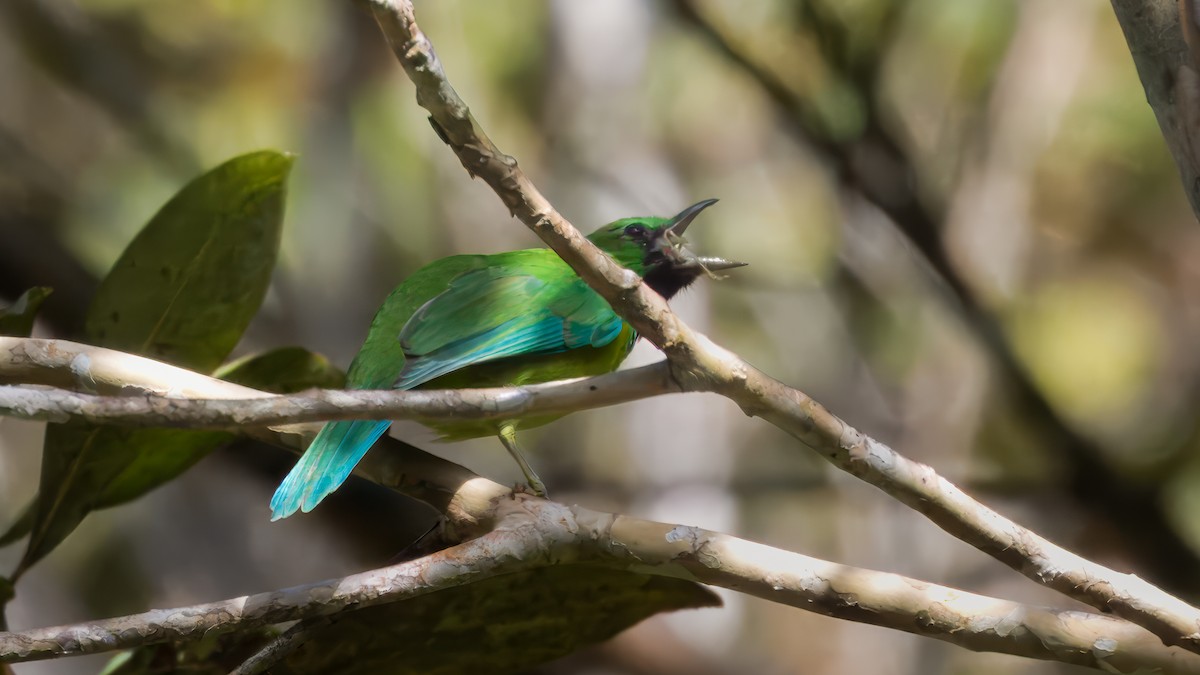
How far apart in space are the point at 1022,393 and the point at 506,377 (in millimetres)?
1894

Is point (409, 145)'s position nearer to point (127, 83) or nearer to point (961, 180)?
point (127, 83)

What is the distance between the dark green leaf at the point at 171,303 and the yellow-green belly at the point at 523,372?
17.5 inches

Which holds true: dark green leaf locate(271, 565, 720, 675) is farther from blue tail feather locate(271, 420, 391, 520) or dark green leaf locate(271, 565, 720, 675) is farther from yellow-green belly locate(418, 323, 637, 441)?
yellow-green belly locate(418, 323, 637, 441)

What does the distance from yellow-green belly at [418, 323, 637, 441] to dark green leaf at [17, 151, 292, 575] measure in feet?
1.46

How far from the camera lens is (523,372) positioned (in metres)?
2.29

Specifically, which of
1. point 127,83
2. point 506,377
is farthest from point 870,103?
point 127,83

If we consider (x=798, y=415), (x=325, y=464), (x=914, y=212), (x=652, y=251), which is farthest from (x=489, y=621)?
(x=914, y=212)

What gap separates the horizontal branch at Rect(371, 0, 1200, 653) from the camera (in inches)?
46.6

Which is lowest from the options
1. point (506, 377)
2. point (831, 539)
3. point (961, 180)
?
point (506, 377)

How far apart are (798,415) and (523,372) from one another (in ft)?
3.28

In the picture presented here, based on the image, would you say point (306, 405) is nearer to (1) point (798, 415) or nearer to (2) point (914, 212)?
(1) point (798, 415)

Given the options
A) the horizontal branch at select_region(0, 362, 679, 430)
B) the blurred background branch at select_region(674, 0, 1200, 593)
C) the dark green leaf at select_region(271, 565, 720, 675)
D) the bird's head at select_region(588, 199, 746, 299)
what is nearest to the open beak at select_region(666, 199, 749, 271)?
the bird's head at select_region(588, 199, 746, 299)

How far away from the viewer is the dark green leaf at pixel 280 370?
2.14 metres

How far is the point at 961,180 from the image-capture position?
414 cm
